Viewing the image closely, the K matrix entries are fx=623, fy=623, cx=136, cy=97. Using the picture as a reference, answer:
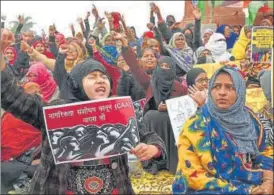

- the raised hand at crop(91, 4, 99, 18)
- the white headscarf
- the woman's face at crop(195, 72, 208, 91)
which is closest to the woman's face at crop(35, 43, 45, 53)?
the raised hand at crop(91, 4, 99, 18)

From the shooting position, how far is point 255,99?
6.00 meters

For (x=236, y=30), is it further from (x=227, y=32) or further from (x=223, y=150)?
(x=223, y=150)

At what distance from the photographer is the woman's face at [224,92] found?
3.42 metres

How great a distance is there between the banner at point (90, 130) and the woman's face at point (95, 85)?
0.20 feet

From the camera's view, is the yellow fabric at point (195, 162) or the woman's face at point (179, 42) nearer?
the yellow fabric at point (195, 162)

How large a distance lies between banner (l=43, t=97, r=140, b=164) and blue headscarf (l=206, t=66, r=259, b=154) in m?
0.46

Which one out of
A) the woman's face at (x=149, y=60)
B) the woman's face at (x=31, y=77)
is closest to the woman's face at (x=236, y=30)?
the woman's face at (x=149, y=60)

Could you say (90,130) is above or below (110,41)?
below

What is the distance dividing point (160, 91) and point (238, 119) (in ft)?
Answer: 8.57

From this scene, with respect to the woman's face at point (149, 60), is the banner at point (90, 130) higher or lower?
lower

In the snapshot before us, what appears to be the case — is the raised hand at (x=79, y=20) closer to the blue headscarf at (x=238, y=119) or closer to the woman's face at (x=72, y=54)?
the woman's face at (x=72, y=54)

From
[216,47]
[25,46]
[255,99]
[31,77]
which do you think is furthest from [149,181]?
[216,47]

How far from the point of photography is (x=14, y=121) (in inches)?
199

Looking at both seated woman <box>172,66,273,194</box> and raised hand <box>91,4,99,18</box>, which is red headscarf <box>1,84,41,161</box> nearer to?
seated woman <box>172,66,273,194</box>
